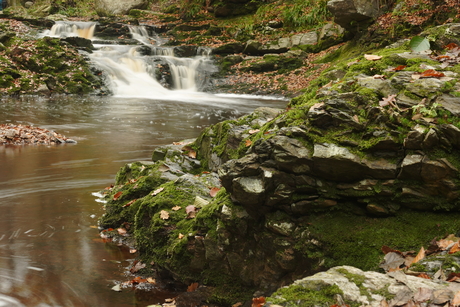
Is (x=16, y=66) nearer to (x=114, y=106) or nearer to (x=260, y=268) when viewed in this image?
(x=114, y=106)

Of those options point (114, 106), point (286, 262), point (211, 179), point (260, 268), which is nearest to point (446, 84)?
point (286, 262)

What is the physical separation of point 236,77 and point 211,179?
17315 millimetres

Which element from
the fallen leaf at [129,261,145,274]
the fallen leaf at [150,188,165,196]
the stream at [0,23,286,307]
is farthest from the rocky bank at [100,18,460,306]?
the fallen leaf at [150,188,165,196]

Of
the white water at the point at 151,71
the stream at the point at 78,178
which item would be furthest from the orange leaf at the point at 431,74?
the white water at the point at 151,71

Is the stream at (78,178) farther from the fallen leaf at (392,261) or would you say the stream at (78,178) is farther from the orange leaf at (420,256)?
the orange leaf at (420,256)

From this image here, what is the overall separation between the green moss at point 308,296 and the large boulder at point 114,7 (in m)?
36.2

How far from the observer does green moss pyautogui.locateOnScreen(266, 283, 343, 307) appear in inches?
87.2

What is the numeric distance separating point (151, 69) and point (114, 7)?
53.0 feet

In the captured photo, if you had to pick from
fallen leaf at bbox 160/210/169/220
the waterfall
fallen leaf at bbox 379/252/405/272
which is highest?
the waterfall

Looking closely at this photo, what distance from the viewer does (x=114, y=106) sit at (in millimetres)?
17438

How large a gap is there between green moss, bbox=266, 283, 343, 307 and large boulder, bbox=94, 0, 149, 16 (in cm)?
3621

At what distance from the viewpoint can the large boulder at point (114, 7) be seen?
3509 cm

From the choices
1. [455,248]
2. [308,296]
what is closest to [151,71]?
[455,248]

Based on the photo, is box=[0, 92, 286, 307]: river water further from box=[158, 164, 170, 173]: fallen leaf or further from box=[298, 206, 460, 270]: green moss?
box=[298, 206, 460, 270]: green moss
